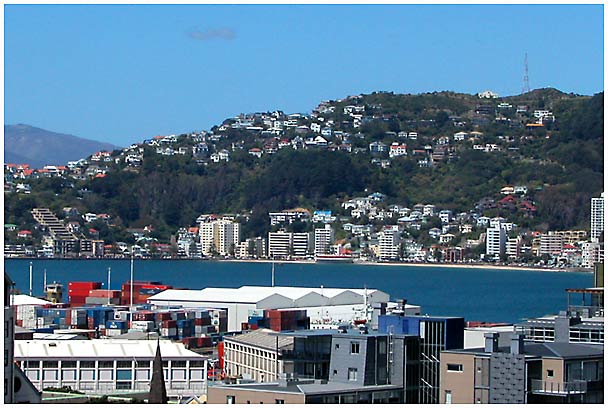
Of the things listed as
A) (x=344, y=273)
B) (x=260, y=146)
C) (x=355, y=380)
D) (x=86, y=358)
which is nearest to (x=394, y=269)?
(x=344, y=273)

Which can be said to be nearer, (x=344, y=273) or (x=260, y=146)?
(x=344, y=273)

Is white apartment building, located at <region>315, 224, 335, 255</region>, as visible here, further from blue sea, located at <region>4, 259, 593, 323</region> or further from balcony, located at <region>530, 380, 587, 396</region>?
balcony, located at <region>530, 380, 587, 396</region>

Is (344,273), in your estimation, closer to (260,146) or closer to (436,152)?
(436,152)

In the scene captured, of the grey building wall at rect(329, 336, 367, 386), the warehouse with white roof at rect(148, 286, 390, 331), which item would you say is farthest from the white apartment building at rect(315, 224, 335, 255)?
the grey building wall at rect(329, 336, 367, 386)

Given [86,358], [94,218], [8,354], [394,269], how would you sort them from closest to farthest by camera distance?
[8,354] → [86,358] → [394,269] → [94,218]

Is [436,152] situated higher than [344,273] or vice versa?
[436,152]

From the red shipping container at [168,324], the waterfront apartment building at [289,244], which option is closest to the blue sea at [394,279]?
the waterfront apartment building at [289,244]

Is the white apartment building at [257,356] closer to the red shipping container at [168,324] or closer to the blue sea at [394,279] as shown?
the red shipping container at [168,324]

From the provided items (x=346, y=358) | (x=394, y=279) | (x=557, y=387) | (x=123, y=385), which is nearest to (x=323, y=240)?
(x=394, y=279)
